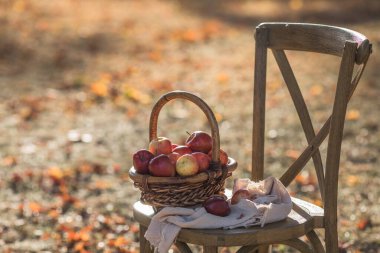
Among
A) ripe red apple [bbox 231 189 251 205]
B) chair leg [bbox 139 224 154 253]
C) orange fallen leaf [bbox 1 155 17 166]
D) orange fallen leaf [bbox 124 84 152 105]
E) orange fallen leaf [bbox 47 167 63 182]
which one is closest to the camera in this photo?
ripe red apple [bbox 231 189 251 205]

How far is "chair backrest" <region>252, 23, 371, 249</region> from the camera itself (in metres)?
2.92

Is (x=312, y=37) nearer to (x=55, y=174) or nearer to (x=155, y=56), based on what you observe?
(x=55, y=174)

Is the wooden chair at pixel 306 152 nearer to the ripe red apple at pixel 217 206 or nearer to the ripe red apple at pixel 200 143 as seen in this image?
the ripe red apple at pixel 217 206

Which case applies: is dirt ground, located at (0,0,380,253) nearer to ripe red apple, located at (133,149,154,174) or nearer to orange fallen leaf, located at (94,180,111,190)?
orange fallen leaf, located at (94,180,111,190)

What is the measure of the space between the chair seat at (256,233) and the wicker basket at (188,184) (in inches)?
4.3

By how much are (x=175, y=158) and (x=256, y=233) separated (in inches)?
16.7

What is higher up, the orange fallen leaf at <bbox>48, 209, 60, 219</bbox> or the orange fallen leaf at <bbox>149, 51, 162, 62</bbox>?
the orange fallen leaf at <bbox>149, 51, 162, 62</bbox>

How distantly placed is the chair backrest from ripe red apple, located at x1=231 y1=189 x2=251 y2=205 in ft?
0.95

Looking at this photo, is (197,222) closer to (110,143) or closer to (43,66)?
(110,143)

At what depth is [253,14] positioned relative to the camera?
1423 cm

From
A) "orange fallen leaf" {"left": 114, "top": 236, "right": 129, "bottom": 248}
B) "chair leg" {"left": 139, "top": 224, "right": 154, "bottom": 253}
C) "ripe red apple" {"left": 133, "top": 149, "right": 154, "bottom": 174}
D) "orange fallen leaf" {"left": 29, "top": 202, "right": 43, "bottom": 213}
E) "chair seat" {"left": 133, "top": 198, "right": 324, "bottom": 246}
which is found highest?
"ripe red apple" {"left": 133, "top": 149, "right": 154, "bottom": 174}

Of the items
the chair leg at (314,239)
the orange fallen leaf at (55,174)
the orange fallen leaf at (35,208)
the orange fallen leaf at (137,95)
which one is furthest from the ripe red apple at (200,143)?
the orange fallen leaf at (137,95)

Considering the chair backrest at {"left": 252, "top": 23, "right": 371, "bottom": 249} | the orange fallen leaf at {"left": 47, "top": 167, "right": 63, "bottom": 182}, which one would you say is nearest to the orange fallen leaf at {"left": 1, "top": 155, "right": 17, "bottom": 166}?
the orange fallen leaf at {"left": 47, "top": 167, "right": 63, "bottom": 182}

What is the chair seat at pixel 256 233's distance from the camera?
9.17 feet
